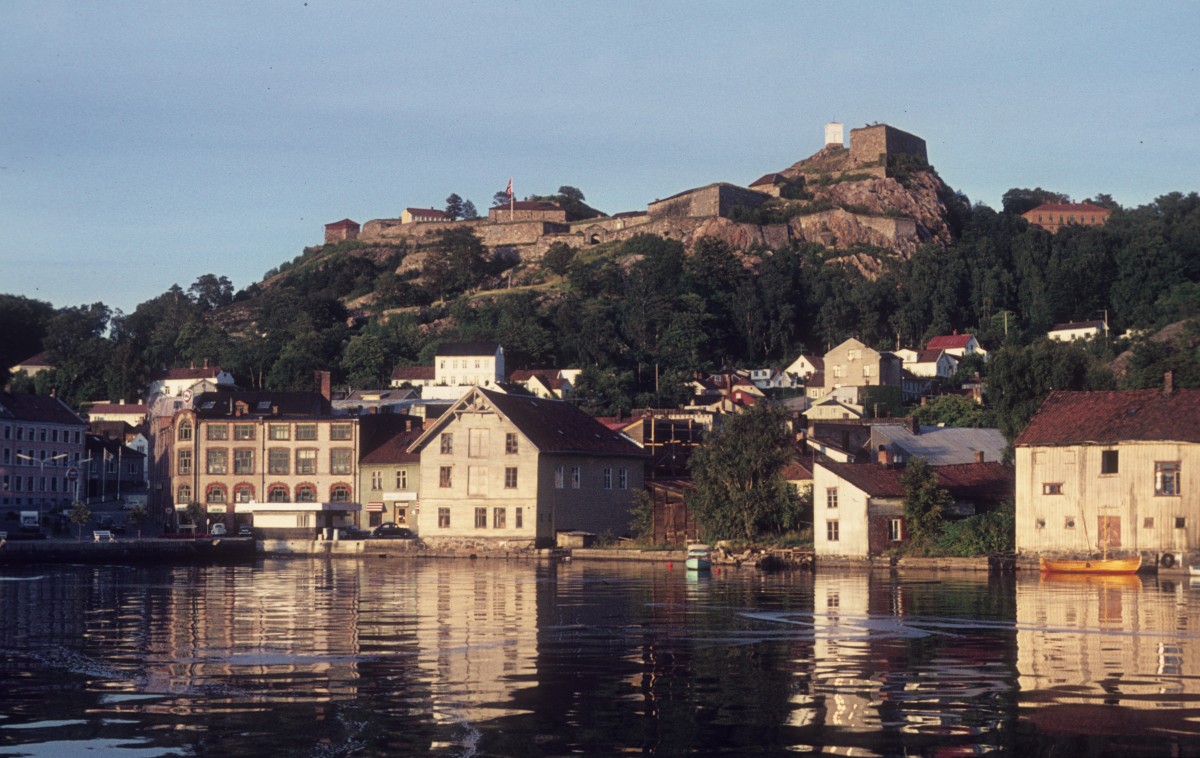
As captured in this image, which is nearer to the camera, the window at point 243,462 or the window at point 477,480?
the window at point 477,480

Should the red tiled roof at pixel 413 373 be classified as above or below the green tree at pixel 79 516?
above

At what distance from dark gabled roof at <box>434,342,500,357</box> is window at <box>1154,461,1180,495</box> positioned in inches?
4414

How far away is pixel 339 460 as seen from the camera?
94.2 m

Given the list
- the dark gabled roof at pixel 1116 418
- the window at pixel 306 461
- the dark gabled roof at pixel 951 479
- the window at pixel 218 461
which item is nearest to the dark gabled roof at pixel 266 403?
the window at pixel 218 461

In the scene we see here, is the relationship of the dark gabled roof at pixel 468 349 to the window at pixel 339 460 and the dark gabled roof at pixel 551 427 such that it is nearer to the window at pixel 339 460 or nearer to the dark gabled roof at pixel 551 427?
the window at pixel 339 460

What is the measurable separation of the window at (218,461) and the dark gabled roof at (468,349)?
70002 mm

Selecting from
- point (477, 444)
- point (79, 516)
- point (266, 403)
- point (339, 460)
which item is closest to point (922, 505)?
point (477, 444)

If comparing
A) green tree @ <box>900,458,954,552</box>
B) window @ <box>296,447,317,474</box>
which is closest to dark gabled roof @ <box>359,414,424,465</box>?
window @ <box>296,447,317,474</box>

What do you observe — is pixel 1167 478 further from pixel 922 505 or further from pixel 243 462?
pixel 243 462

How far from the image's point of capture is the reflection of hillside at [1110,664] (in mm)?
19906

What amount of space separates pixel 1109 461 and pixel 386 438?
50.0 m

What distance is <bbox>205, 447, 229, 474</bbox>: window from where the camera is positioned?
95.0m

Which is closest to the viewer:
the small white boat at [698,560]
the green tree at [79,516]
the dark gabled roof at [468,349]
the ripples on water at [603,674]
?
the ripples on water at [603,674]

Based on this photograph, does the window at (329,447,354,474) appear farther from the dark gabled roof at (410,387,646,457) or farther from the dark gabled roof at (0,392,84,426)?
the dark gabled roof at (0,392,84,426)
